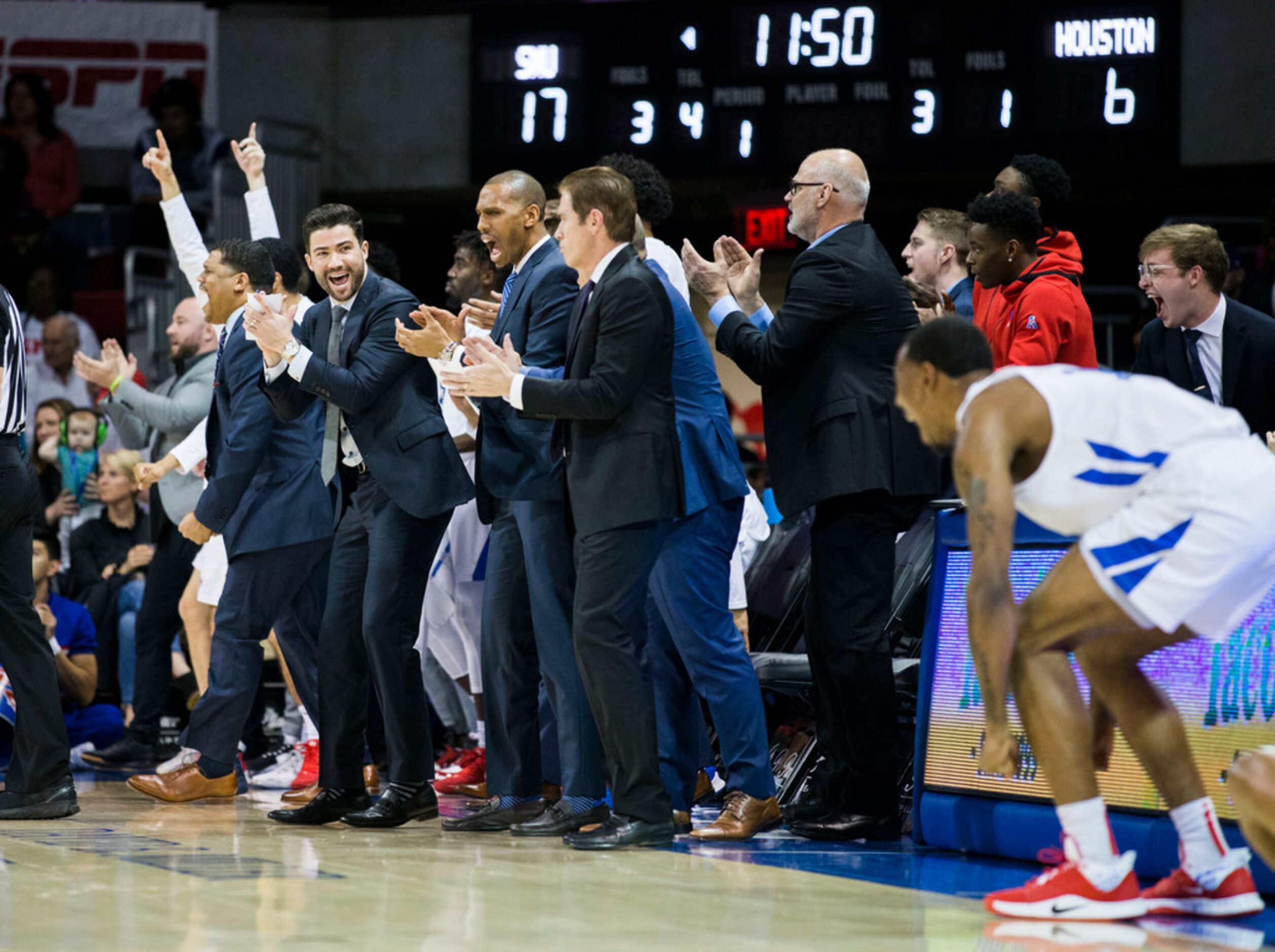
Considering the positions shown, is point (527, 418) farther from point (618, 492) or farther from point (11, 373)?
point (11, 373)

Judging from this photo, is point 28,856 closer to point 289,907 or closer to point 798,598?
point 289,907

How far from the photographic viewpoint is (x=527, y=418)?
516 centimetres

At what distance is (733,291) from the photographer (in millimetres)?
5461

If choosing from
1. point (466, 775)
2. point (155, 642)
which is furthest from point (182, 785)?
point (155, 642)

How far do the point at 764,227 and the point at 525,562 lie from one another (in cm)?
597

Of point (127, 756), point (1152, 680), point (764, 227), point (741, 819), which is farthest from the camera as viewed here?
point (764, 227)

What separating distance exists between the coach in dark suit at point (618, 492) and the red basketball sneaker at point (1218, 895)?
1480mm

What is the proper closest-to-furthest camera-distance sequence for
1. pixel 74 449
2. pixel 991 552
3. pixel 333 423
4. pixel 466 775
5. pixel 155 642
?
pixel 991 552 < pixel 333 423 < pixel 466 775 < pixel 155 642 < pixel 74 449

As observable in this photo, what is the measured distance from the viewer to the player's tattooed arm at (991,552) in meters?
3.77

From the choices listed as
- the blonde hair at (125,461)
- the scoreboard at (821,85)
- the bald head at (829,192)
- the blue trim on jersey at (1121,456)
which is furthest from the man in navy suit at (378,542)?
the scoreboard at (821,85)

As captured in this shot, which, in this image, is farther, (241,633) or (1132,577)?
(241,633)

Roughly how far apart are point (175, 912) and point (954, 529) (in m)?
2.45

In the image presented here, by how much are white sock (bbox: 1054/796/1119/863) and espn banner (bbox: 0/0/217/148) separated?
11.3 meters

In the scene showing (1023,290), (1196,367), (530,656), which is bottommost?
(530,656)
